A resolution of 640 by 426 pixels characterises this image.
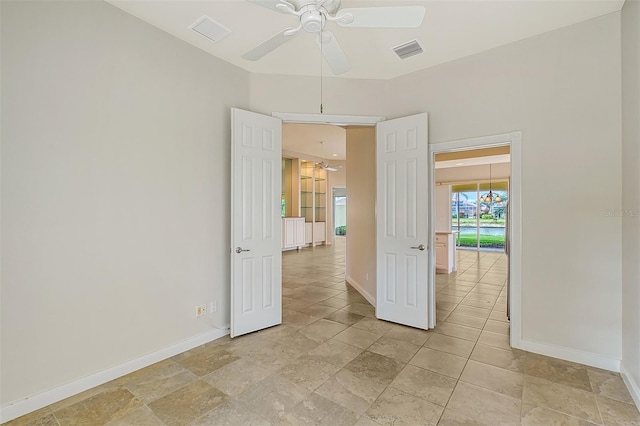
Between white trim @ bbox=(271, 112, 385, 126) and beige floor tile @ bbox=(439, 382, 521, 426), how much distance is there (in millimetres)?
2989

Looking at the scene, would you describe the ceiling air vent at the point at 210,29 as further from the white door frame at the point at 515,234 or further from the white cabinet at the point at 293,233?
the white cabinet at the point at 293,233

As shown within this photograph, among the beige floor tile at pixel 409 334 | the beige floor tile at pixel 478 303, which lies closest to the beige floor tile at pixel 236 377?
the beige floor tile at pixel 409 334

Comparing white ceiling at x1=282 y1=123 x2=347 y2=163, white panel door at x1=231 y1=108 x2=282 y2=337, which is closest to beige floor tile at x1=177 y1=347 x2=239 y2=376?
white panel door at x1=231 y1=108 x2=282 y2=337

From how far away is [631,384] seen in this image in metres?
2.23

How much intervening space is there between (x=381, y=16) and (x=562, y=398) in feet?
9.89

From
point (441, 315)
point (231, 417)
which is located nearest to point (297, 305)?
point (441, 315)

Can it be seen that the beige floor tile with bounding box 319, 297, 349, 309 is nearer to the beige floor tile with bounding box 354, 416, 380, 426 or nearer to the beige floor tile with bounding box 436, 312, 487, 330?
the beige floor tile with bounding box 436, 312, 487, 330

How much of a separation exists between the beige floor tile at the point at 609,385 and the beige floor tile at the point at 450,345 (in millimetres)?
911

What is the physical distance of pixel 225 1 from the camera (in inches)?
94.0

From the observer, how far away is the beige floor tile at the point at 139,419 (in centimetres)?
191

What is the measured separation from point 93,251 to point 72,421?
1.16 m

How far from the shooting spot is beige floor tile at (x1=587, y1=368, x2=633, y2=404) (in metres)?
2.19

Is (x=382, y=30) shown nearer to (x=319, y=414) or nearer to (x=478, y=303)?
(x=319, y=414)

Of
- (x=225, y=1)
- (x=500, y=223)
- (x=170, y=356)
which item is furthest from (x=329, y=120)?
(x=500, y=223)
